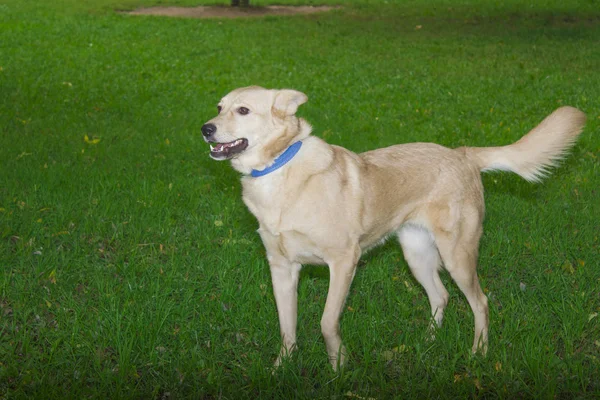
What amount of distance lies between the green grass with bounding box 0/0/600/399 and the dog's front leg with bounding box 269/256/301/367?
0.39ft

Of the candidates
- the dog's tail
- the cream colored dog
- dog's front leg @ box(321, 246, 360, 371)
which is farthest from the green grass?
the dog's tail

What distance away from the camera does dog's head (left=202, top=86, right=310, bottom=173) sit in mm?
4711

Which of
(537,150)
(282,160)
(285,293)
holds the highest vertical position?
(282,160)

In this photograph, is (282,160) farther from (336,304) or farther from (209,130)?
(336,304)

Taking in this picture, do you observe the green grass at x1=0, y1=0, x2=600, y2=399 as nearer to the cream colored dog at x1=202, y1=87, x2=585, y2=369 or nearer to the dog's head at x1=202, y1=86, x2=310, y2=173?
the cream colored dog at x1=202, y1=87, x2=585, y2=369

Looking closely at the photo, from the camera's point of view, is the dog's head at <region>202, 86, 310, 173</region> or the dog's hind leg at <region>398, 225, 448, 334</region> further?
the dog's hind leg at <region>398, 225, 448, 334</region>

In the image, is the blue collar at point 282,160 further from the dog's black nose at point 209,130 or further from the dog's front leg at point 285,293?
the dog's front leg at point 285,293

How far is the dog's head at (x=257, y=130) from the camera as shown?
471cm

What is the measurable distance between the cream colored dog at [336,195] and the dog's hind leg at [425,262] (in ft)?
0.13

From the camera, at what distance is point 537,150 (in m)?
5.38

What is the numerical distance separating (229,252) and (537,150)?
251 cm

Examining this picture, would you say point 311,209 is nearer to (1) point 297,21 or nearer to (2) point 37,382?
(2) point 37,382

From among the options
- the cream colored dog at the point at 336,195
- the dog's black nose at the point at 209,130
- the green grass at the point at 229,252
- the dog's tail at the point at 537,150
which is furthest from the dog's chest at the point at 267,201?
the dog's tail at the point at 537,150

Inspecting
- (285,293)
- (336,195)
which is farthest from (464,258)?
(285,293)
